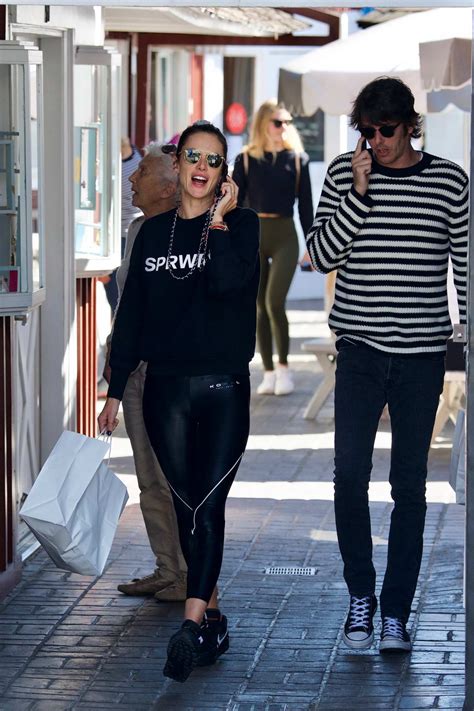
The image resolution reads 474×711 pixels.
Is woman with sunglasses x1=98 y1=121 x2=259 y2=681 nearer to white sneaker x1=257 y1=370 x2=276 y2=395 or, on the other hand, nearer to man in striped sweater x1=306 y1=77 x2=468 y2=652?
man in striped sweater x1=306 y1=77 x2=468 y2=652

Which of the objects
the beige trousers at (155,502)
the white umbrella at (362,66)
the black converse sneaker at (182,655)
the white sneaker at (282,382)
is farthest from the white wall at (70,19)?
the white sneaker at (282,382)

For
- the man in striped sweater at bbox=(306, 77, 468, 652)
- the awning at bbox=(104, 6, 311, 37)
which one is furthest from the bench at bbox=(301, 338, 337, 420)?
the man in striped sweater at bbox=(306, 77, 468, 652)

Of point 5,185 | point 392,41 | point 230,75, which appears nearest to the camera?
point 5,185

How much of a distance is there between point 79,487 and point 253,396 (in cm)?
626

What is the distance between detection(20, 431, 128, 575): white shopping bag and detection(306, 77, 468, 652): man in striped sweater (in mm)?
824

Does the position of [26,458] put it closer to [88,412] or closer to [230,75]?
[88,412]

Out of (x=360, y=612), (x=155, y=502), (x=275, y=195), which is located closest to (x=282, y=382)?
(x=275, y=195)

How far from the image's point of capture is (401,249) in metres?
5.03

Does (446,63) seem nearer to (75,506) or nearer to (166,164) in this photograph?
(166,164)

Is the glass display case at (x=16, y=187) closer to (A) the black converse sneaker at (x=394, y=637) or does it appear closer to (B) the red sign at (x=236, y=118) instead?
(A) the black converse sneaker at (x=394, y=637)

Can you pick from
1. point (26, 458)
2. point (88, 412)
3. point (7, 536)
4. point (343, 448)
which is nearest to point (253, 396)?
point (88, 412)

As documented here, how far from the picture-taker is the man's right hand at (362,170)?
4.96m

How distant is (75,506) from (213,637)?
2.19 feet

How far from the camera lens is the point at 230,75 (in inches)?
850
